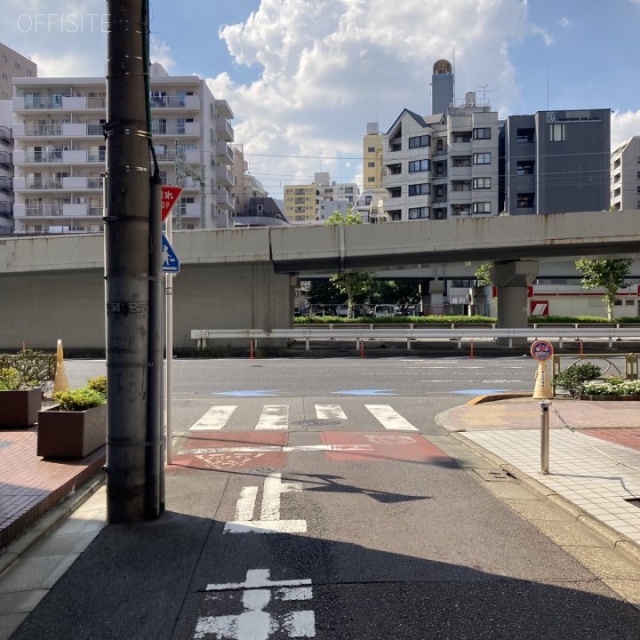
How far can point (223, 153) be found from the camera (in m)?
66.2

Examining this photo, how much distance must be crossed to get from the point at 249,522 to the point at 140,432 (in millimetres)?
1285

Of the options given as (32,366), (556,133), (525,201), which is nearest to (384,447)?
(32,366)

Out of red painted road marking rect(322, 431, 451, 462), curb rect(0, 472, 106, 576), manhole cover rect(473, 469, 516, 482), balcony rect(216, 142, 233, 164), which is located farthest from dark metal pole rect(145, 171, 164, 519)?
balcony rect(216, 142, 233, 164)

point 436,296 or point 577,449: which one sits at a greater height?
point 436,296

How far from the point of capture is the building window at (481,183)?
69.4 m

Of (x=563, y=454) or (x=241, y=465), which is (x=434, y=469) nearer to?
(x=563, y=454)

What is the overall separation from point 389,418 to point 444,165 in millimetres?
65096

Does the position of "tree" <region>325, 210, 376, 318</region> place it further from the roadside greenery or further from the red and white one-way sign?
the red and white one-way sign

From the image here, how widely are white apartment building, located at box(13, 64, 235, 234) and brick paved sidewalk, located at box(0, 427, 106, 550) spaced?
177 ft

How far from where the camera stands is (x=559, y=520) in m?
5.67

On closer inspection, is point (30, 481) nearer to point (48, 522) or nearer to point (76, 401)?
point (48, 522)

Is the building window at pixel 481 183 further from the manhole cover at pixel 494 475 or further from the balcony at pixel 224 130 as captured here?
the manhole cover at pixel 494 475

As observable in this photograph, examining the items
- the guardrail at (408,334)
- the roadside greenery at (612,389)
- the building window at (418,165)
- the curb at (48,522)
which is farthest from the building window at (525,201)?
the curb at (48,522)

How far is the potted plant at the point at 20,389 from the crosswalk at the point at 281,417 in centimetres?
261
